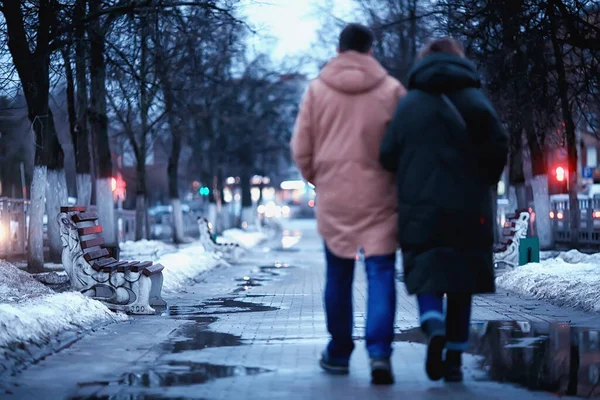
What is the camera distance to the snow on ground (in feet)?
26.8

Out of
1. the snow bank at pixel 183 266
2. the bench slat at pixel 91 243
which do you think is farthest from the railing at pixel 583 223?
the bench slat at pixel 91 243

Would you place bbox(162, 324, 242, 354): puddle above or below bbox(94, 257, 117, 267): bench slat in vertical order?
below

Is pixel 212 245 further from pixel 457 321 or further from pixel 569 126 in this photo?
pixel 457 321

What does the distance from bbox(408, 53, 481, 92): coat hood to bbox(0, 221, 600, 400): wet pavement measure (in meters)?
1.74

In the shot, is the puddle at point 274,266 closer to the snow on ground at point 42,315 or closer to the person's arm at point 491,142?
the snow on ground at point 42,315

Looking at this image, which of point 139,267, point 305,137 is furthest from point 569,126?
point 305,137

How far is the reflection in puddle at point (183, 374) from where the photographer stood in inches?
258

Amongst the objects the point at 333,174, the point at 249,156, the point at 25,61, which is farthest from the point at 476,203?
the point at 249,156

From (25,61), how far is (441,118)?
39.6 ft

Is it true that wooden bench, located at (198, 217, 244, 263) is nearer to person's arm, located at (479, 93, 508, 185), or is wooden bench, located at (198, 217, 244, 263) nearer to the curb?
the curb

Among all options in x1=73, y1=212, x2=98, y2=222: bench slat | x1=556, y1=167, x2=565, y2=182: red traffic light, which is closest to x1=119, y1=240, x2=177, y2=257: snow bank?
x1=73, y1=212, x2=98, y2=222: bench slat

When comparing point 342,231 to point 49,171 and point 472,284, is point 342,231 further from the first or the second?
point 49,171

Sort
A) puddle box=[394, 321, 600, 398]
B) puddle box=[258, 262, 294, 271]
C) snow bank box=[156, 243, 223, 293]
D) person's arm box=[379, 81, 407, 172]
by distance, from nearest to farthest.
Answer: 1. person's arm box=[379, 81, 407, 172]
2. puddle box=[394, 321, 600, 398]
3. snow bank box=[156, 243, 223, 293]
4. puddle box=[258, 262, 294, 271]

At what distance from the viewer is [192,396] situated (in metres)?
6.04
